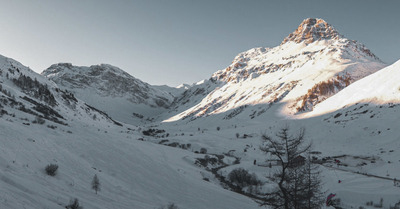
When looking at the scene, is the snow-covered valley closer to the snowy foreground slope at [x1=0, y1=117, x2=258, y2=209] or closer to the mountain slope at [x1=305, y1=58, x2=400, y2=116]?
the snowy foreground slope at [x1=0, y1=117, x2=258, y2=209]

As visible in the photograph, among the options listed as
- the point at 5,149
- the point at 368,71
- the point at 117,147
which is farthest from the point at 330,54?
the point at 5,149

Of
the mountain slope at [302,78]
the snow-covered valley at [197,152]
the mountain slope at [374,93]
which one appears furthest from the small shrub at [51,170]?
the mountain slope at [302,78]

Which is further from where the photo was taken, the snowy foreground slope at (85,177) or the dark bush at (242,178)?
the dark bush at (242,178)

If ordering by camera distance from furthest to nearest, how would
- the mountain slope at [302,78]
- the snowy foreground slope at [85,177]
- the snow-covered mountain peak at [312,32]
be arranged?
the snow-covered mountain peak at [312,32]
the mountain slope at [302,78]
the snowy foreground slope at [85,177]

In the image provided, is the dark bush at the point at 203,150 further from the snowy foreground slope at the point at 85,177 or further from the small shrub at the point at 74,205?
the small shrub at the point at 74,205

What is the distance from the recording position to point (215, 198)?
41.2 feet

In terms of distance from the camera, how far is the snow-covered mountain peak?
158875 millimetres

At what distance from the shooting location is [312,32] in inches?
6663

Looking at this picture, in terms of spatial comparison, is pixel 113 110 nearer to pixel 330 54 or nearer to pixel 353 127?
pixel 330 54

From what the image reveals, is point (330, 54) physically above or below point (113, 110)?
above

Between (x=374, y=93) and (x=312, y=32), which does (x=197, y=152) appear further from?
(x=312, y=32)

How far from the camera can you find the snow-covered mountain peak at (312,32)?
158875mm

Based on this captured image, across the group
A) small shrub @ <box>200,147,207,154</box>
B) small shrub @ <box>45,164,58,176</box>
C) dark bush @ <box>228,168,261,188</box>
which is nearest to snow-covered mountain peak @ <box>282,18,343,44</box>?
small shrub @ <box>200,147,207,154</box>

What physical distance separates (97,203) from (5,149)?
514 centimetres
